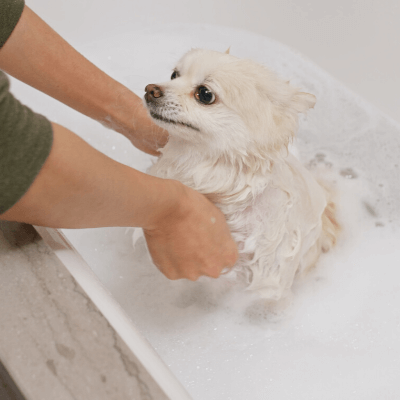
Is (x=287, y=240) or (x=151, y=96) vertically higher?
(x=151, y=96)

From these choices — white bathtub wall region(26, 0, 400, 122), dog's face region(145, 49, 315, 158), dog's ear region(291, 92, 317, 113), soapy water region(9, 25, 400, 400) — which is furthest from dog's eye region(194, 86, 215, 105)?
white bathtub wall region(26, 0, 400, 122)

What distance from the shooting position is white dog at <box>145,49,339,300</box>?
74 centimetres

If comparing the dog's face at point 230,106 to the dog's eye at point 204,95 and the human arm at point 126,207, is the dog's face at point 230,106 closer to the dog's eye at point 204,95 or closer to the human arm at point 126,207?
the dog's eye at point 204,95

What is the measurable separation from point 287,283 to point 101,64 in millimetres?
1125

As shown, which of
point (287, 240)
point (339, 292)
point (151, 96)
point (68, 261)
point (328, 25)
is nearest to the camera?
point (68, 261)

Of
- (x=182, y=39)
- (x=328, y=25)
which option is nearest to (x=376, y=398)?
(x=328, y=25)

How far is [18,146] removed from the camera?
0.45m

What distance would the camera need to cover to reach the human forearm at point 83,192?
485mm

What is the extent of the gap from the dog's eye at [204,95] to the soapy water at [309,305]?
480 millimetres

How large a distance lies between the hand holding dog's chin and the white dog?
6 cm

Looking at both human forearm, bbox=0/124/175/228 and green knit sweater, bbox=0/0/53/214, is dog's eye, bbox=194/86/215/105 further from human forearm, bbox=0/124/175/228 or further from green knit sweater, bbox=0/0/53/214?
green knit sweater, bbox=0/0/53/214

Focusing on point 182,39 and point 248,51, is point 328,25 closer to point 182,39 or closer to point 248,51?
point 248,51

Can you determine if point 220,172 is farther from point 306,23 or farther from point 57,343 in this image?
point 306,23

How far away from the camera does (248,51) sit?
5.28ft
